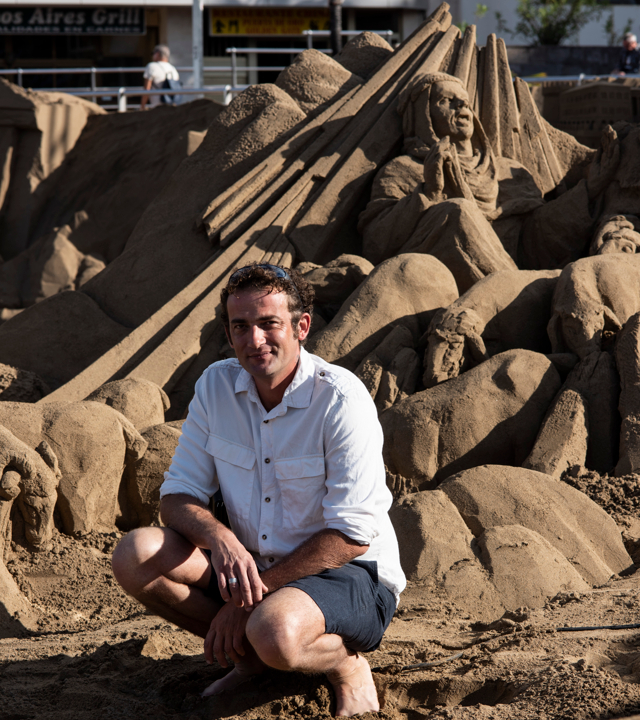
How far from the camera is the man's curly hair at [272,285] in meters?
2.34

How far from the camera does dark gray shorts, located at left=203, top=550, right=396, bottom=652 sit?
2172 millimetres

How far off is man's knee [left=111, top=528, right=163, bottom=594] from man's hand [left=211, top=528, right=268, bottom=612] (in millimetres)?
183

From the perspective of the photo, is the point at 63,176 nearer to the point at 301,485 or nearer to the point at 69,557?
the point at 69,557

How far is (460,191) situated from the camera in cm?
622

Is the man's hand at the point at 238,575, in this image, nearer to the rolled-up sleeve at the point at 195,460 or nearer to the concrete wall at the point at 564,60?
the rolled-up sleeve at the point at 195,460

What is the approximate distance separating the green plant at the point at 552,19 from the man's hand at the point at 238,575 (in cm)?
1690

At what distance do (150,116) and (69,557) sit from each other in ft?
24.5

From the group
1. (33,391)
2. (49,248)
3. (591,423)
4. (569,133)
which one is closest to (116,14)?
(49,248)

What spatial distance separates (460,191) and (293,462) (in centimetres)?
434

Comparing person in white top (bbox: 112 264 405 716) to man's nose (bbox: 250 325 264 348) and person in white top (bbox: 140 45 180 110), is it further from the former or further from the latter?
person in white top (bbox: 140 45 180 110)

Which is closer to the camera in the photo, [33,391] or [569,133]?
[33,391]

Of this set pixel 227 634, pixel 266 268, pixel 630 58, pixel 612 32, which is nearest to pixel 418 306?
pixel 266 268

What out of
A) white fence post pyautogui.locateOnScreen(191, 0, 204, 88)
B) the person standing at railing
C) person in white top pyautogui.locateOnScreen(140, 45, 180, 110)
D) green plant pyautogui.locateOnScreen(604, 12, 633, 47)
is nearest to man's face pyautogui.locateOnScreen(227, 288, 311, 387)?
person in white top pyautogui.locateOnScreen(140, 45, 180, 110)

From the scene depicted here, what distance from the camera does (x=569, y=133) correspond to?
26.7 feet
